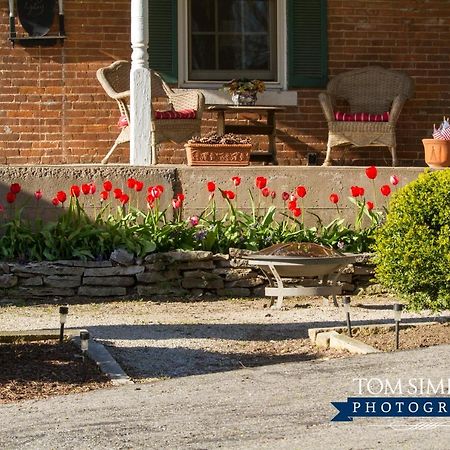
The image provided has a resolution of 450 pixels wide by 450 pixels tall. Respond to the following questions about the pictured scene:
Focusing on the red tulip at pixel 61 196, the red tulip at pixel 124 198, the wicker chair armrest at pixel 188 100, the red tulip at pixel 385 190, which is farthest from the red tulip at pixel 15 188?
the red tulip at pixel 385 190

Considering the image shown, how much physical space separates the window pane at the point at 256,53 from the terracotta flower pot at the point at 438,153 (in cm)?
272

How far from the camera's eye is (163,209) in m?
11.5

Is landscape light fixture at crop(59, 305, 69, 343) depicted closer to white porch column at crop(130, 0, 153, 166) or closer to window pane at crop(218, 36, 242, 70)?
white porch column at crop(130, 0, 153, 166)

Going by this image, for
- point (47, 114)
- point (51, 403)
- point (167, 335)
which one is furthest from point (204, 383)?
point (47, 114)

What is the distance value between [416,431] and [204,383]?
1436 mm

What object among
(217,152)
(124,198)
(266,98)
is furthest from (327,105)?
(124,198)

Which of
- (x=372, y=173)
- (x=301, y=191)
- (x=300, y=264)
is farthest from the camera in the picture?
(x=372, y=173)

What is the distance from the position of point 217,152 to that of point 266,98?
89.0 inches

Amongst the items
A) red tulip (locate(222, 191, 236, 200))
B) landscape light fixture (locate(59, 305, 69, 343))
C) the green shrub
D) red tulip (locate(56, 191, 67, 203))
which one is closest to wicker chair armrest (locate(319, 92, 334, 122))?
red tulip (locate(222, 191, 236, 200))

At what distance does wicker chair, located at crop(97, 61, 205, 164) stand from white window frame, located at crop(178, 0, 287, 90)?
435 mm

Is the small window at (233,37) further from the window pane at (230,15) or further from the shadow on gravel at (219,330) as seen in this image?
the shadow on gravel at (219,330)

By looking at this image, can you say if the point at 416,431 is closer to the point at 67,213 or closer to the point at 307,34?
the point at 67,213

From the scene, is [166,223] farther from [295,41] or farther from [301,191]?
[295,41]

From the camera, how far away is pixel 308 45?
46.9 feet
